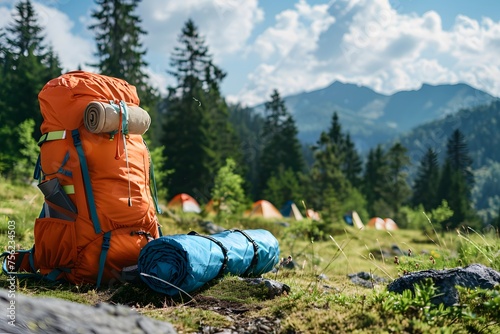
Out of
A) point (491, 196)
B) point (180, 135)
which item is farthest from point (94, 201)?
point (491, 196)

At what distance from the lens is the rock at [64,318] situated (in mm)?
2230

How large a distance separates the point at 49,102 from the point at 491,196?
211987 millimetres

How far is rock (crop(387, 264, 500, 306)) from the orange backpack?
260cm

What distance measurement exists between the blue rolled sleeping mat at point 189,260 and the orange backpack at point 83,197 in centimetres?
51

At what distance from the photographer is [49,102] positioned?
15.5 ft

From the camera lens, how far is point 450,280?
3434 mm

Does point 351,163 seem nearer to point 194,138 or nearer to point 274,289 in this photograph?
point 194,138

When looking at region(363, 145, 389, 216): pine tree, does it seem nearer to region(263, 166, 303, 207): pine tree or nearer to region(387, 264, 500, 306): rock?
region(263, 166, 303, 207): pine tree

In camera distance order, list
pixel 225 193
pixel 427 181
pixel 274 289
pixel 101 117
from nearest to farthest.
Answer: pixel 274 289
pixel 101 117
pixel 225 193
pixel 427 181

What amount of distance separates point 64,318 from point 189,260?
1.68 m

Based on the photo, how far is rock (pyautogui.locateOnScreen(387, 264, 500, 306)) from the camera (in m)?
3.31

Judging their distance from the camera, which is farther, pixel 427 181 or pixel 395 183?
pixel 427 181

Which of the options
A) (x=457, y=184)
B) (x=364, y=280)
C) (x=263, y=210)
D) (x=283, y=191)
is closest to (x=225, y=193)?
(x=364, y=280)

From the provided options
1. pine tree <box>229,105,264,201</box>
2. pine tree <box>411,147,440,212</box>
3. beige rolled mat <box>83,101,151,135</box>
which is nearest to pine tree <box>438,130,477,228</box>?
pine tree <box>411,147,440,212</box>
